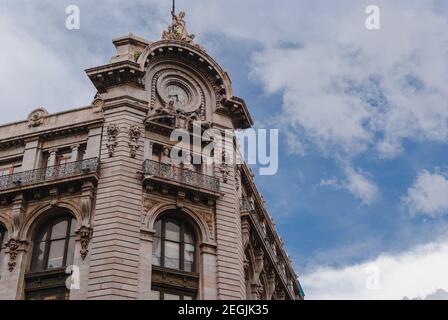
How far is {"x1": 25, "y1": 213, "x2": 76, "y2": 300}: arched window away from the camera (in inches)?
1075

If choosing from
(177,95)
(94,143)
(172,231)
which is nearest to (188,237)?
(172,231)

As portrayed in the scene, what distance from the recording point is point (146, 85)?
32969mm

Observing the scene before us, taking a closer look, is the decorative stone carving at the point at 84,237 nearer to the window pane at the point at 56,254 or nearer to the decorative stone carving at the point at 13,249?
the window pane at the point at 56,254

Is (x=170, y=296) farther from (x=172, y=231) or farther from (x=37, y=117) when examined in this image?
(x=37, y=117)

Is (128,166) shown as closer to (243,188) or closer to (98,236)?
(98,236)

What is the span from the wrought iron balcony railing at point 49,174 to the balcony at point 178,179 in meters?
2.64

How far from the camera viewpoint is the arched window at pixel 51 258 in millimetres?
27312

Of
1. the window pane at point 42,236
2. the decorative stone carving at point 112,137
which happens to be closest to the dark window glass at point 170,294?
the window pane at point 42,236

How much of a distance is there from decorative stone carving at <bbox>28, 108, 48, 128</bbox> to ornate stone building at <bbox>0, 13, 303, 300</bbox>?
0.07 meters

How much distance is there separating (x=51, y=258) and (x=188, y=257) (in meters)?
6.60

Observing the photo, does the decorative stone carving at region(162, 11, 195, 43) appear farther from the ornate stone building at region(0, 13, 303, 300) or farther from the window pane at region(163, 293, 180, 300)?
the window pane at region(163, 293, 180, 300)

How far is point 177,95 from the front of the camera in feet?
113

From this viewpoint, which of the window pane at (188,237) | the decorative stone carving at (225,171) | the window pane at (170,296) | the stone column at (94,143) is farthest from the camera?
the decorative stone carving at (225,171)
